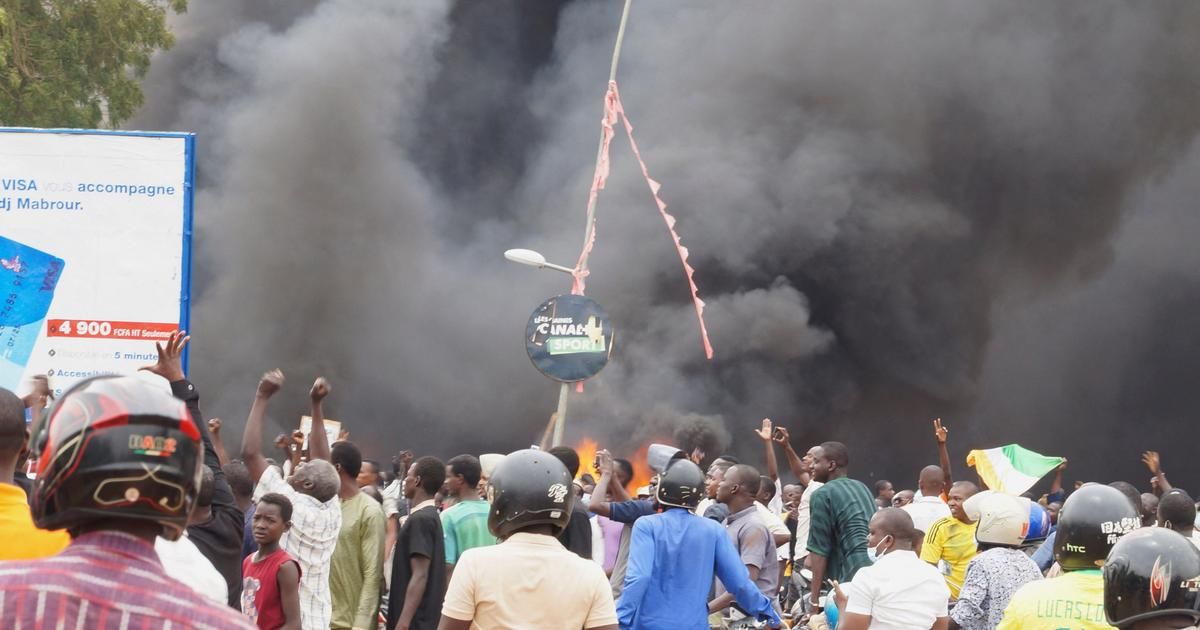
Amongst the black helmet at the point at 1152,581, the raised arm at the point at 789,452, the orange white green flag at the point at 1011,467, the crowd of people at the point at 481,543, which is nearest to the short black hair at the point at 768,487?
the raised arm at the point at 789,452

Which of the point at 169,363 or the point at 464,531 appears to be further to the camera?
the point at 464,531

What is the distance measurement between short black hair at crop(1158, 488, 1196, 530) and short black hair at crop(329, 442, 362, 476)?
12.5 feet

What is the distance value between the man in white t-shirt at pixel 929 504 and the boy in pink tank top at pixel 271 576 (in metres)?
3.88

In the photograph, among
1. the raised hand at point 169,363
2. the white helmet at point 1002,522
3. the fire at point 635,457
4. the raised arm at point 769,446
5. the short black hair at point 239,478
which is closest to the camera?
the raised hand at point 169,363

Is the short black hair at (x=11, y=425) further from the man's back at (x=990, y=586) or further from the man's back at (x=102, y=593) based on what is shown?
the man's back at (x=990, y=586)

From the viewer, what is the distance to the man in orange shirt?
2.74 meters

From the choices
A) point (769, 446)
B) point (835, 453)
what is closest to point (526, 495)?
point (835, 453)

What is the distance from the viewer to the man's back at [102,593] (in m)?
1.70

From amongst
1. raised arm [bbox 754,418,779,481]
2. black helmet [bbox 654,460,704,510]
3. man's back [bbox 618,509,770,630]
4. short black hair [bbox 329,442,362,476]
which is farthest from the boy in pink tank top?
raised arm [bbox 754,418,779,481]

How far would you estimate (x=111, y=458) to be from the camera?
1776 mm

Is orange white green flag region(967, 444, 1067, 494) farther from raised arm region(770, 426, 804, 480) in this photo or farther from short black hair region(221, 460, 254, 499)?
short black hair region(221, 460, 254, 499)

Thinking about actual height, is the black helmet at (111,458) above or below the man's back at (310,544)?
below

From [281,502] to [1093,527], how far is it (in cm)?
290

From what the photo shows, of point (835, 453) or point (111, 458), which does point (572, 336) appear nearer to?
point (835, 453)
